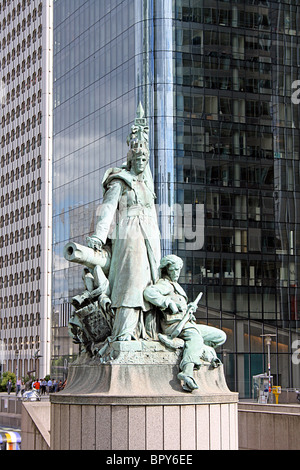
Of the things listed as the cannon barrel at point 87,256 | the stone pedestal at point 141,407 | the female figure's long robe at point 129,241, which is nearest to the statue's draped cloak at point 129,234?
the female figure's long robe at point 129,241

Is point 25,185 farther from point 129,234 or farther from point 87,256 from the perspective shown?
point 87,256

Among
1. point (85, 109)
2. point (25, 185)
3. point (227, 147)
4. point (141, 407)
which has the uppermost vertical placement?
point (85, 109)

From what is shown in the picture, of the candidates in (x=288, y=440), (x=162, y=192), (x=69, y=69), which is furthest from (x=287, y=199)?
(x=288, y=440)

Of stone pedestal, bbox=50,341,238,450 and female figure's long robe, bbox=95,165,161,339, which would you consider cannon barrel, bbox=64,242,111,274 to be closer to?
female figure's long robe, bbox=95,165,161,339

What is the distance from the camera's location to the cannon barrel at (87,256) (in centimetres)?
1355

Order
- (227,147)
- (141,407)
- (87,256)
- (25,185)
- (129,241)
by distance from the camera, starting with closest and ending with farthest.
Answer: (141,407) → (87,256) → (129,241) → (227,147) → (25,185)

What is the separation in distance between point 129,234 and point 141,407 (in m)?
2.98

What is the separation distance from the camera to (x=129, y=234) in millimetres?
14188

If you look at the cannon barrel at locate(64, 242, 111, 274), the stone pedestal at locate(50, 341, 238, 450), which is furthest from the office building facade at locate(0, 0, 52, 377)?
the stone pedestal at locate(50, 341, 238, 450)

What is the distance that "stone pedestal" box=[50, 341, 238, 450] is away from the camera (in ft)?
40.8

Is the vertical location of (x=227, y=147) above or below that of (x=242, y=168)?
above

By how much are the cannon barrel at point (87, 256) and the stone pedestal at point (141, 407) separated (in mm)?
1420

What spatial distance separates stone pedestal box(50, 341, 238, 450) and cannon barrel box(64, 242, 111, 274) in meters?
1.42

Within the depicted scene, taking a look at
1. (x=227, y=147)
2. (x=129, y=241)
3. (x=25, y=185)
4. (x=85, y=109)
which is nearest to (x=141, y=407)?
(x=129, y=241)
